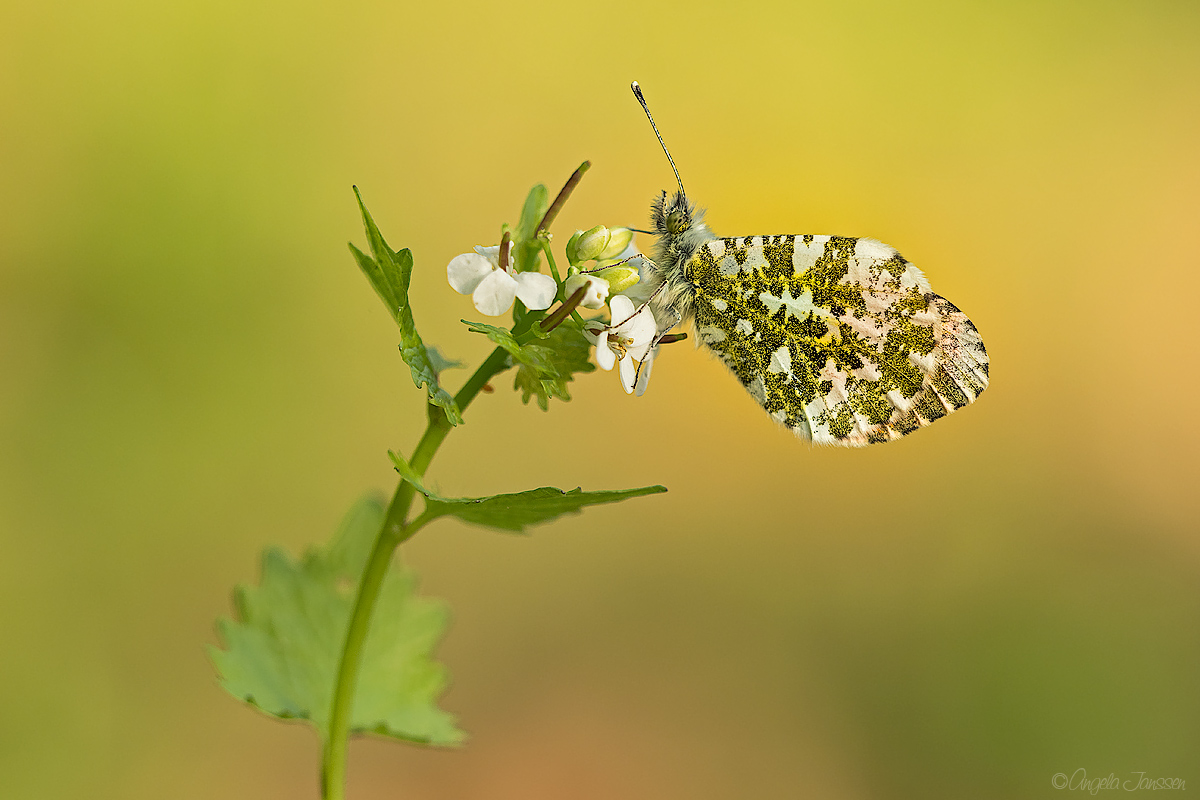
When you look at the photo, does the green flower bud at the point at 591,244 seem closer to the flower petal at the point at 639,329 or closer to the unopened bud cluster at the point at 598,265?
the unopened bud cluster at the point at 598,265

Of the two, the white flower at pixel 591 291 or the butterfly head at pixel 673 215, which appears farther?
the butterfly head at pixel 673 215

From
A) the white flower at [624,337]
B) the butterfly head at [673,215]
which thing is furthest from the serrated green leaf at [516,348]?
the butterfly head at [673,215]

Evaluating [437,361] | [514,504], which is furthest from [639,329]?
[514,504]

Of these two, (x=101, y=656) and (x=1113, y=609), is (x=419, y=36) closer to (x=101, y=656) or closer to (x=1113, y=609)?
(x=101, y=656)

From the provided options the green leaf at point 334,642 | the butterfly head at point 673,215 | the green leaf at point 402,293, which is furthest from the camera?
the butterfly head at point 673,215

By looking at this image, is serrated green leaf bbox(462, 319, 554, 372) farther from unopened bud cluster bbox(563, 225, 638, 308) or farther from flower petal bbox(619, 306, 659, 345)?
flower petal bbox(619, 306, 659, 345)

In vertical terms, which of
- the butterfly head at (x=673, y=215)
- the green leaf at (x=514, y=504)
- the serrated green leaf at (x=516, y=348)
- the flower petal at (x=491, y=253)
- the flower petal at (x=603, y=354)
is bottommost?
the green leaf at (x=514, y=504)

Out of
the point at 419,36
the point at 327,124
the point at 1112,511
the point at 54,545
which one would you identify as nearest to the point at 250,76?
the point at 327,124
